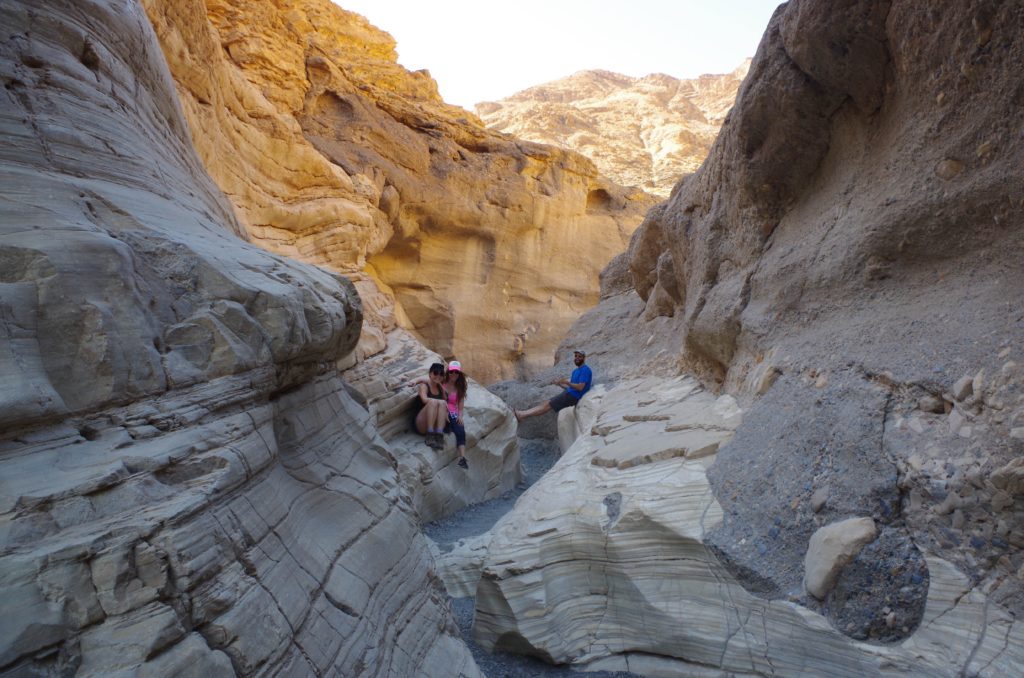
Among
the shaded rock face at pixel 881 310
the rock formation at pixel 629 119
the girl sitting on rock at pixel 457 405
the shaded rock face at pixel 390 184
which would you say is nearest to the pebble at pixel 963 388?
the shaded rock face at pixel 881 310

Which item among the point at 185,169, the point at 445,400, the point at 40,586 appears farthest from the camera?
the point at 445,400

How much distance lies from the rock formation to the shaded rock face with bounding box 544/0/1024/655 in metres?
16.7

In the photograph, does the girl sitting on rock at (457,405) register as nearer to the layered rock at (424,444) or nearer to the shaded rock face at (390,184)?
the layered rock at (424,444)

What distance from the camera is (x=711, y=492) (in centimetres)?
317

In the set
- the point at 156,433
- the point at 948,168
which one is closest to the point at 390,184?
the point at 948,168

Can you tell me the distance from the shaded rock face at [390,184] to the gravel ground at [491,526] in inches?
92.0

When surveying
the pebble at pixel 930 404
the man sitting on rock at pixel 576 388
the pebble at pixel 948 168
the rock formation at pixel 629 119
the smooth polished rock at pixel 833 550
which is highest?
the rock formation at pixel 629 119

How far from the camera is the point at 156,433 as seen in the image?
5.90 feet

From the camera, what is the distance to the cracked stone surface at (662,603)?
2.04 m

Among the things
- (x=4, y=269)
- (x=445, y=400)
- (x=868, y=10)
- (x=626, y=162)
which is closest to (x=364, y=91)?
(x=445, y=400)

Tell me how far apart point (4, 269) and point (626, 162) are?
78.8 ft

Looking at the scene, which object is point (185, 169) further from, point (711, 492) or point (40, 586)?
point (711, 492)

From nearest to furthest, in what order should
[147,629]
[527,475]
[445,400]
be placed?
1. [147,629]
2. [445,400]
3. [527,475]

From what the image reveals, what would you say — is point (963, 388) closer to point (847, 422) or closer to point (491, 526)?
point (847, 422)
